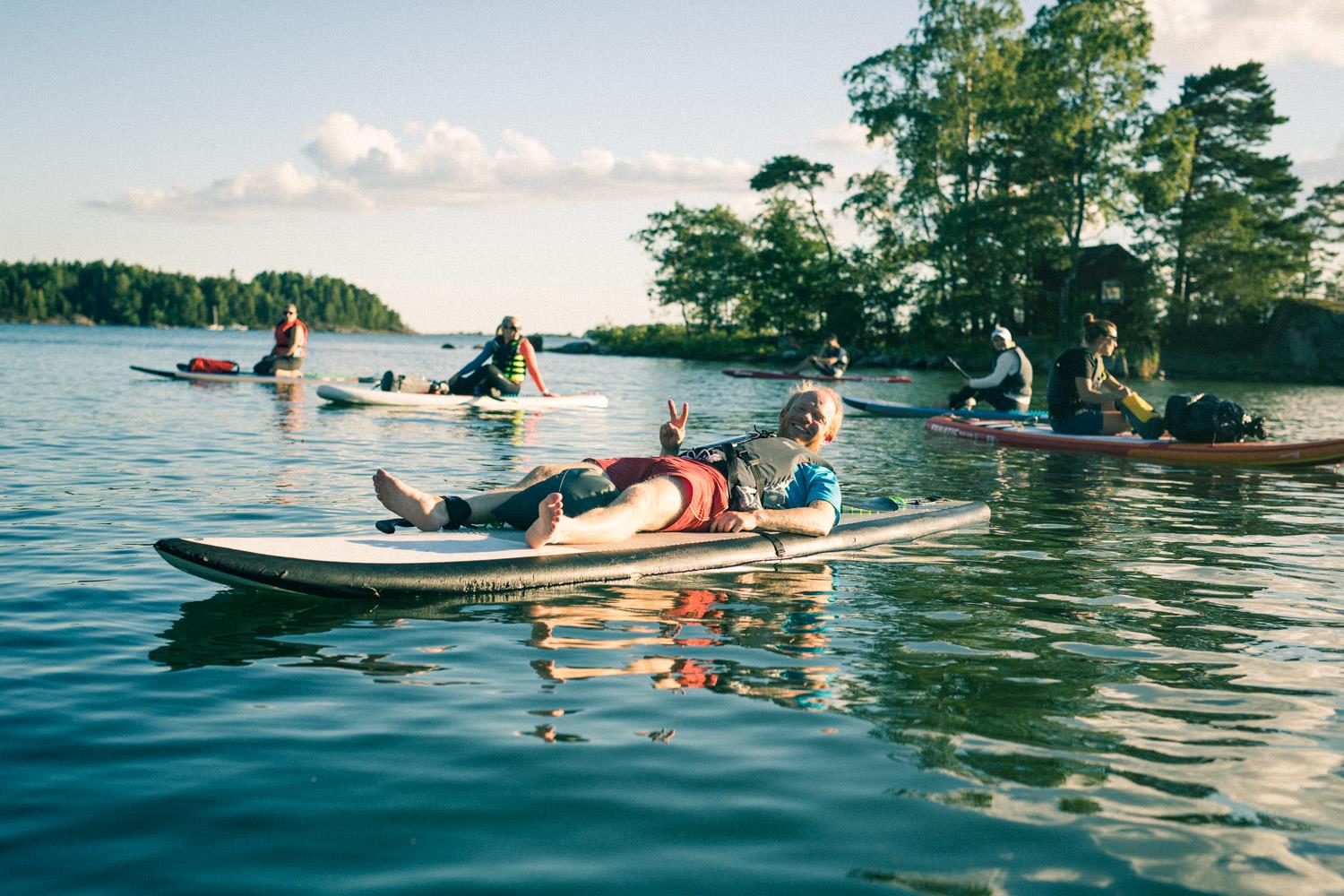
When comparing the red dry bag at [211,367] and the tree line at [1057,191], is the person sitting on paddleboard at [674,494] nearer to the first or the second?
the red dry bag at [211,367]

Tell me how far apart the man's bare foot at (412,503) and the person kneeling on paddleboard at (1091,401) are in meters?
9.80

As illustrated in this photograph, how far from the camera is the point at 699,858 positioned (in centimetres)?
298

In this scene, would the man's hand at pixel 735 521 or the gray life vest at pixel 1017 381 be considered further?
the gray life vest at pixel 1017 381

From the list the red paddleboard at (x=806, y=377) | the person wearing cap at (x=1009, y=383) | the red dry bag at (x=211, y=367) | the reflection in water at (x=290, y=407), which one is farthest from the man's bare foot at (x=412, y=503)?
the red paddleboard at (x=806, y=377)

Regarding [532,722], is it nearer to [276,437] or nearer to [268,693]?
[268,693]

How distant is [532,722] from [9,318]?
174841 millimetres

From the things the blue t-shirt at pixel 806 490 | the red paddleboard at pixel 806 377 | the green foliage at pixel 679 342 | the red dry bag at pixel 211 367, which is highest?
the green foliage at pixel 679 342

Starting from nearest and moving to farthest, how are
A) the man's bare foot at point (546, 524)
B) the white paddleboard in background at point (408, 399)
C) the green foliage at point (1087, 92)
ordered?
the man's bare foot at point (546, 524) → the white paddleboard in background at point (408, 399) → the green foliage at point (1087, 92)

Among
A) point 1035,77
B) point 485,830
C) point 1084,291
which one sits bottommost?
point 485,830

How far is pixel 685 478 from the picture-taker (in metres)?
6.33

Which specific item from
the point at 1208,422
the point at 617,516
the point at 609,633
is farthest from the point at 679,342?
the point at 609,633

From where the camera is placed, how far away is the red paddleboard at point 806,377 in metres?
33.8

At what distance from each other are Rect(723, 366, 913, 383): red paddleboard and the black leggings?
15.5m

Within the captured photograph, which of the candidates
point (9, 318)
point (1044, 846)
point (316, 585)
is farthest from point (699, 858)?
point (9, 318)
